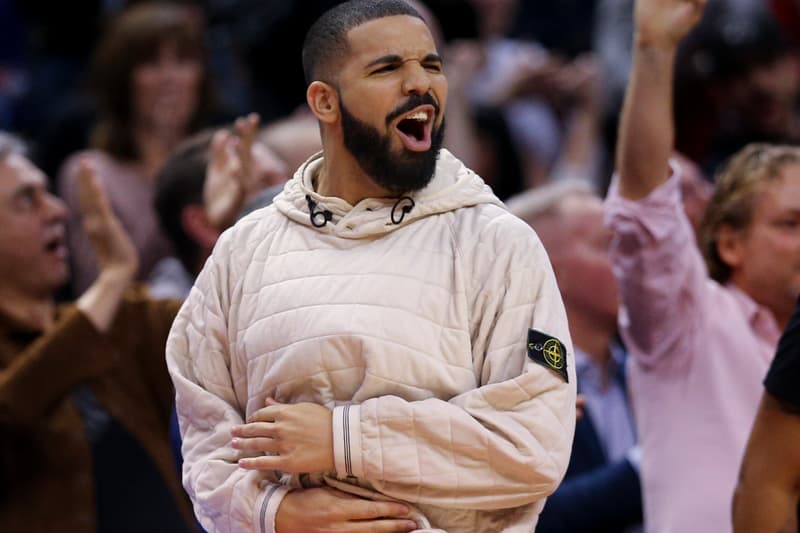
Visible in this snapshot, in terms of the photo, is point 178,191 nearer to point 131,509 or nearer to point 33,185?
point 33,185

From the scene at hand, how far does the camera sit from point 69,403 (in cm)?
374

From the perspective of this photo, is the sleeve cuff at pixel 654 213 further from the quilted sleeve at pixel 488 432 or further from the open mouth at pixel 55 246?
the open mouth at pixel 55 246

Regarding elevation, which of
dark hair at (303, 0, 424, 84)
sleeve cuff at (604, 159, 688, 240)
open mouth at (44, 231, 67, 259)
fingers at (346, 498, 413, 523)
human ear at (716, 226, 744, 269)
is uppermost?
dark hair at (303, 0, 424, 84)

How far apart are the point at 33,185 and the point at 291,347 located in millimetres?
1851

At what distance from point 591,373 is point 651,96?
3.26 feet

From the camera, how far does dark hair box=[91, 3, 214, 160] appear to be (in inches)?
197

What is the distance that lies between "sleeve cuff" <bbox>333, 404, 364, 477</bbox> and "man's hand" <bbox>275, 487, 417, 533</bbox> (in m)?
0.06

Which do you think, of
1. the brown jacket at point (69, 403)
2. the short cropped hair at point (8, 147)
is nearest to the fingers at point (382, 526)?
the brown jacket at point (69, 403)

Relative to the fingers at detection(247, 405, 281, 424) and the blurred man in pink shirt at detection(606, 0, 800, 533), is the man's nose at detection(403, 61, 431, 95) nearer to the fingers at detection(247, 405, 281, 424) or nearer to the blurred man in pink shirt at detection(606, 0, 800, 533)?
the fingers at detection(247, 405, 281, 424)

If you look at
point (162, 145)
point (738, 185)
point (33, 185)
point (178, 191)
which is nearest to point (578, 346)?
point (738, 185)

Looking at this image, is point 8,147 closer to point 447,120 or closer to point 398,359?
point 447,120

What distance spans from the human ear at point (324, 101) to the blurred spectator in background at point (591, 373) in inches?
52.1

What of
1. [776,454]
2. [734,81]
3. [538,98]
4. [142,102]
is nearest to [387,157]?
[776,454]

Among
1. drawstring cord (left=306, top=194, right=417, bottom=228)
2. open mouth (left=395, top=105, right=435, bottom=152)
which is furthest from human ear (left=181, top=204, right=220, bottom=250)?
open mouth (left=395, top=105, right=435, bottom=152)
